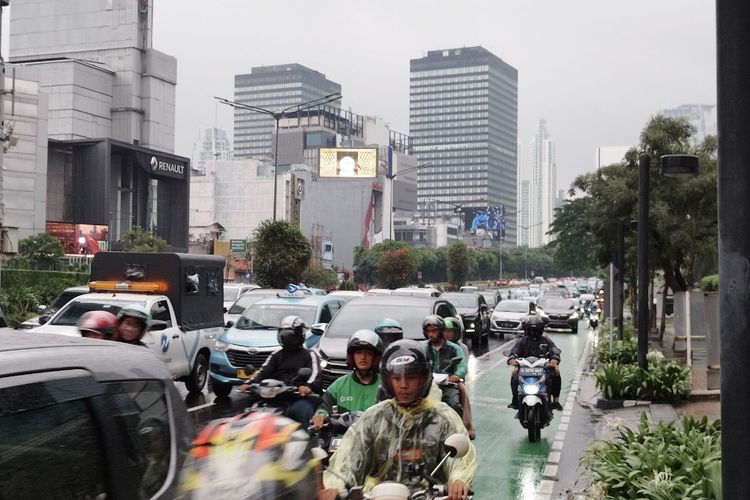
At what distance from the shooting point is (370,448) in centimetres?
482

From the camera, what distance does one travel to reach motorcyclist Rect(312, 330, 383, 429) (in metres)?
6.59

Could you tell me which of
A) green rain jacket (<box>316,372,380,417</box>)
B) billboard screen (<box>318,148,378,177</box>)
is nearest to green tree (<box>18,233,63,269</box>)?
green rain jacket (<box>316,372,380,417</box>)

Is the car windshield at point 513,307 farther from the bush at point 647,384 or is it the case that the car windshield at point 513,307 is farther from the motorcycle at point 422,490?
the motorcycle at point 422,490

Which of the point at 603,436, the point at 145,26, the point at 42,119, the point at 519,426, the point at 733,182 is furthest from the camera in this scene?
the point at 145,26

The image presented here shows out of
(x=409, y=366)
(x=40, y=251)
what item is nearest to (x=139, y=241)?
(x=40, y=251)

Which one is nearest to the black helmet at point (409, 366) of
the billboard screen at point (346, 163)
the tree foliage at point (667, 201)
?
the tree foliage at point (667, 201)

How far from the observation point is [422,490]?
444 centimetres

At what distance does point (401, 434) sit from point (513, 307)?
3006 centimetres

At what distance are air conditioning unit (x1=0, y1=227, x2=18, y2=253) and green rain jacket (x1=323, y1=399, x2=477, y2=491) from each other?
56.2ft

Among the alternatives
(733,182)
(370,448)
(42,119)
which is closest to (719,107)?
(733,182)

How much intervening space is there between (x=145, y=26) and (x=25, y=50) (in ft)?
54.6

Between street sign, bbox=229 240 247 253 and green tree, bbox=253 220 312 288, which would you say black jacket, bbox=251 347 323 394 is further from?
street sign, bbox=229 240 247 253

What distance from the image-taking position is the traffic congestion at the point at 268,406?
2715mm

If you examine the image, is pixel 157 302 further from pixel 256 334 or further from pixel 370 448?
pixel 370 448
